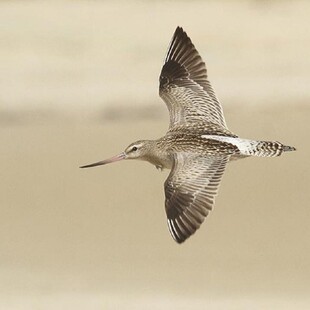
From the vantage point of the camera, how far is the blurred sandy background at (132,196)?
7.91 meters

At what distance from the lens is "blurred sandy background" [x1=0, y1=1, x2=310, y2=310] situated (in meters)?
7.91

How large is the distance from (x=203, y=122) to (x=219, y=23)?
25.6ft

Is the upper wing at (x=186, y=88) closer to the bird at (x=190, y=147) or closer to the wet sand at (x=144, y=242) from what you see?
the bird at (x=190, y=147)

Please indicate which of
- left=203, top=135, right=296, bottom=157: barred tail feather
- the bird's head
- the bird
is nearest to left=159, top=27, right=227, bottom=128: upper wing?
the bird

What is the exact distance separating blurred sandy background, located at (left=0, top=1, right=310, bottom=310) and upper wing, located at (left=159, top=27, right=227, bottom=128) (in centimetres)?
228

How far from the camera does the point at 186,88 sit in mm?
5762

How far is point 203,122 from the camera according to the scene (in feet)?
18.2

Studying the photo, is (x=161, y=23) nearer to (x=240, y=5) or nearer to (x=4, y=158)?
(x=240, y=5)

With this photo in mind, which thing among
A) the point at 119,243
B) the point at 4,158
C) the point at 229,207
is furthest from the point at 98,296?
the point at 4,158

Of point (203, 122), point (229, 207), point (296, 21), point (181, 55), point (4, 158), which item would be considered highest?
point (296, 21)

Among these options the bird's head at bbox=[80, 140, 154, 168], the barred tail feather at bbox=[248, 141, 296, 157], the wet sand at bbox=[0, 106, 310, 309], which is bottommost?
the barred tail feather at bbox=[248, 141, 296, 157]

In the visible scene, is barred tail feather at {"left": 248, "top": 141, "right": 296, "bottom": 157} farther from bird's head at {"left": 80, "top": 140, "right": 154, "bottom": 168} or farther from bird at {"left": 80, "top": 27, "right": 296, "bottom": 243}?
bird's head at {"left": 80, "top": 140, "right": 154, "bottom": 168}

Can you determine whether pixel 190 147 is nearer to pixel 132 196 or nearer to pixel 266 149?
pixel 266 149

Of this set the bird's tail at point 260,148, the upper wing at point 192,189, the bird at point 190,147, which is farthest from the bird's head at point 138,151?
the bird's tail at point 260,148
